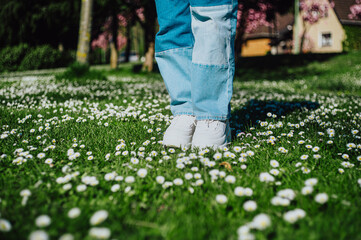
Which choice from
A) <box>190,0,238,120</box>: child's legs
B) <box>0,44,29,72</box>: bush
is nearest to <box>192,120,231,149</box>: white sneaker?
<box>190,0,238,120</box>: child's legs

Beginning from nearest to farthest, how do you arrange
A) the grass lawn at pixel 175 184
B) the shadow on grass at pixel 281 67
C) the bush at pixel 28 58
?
1. the grass lawn at pixel 175 184
2. the shadow on grass at pixel 281 67
3. the bush at pixel 28 58

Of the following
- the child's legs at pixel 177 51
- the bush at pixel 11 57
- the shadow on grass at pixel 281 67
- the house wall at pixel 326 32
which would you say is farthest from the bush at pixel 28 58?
the house wall at pixel 326 32

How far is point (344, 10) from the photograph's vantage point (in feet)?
97.6

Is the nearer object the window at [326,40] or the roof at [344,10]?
the roof at [344,10]

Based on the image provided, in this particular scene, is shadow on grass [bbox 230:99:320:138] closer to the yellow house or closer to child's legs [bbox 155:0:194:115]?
child's legs [bbox 155:0:194:115]

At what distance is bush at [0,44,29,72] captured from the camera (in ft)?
75.3

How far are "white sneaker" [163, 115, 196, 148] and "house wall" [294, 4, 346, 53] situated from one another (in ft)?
110

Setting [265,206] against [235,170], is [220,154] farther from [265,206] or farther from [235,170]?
[265,206]

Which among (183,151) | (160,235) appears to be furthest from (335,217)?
(183,151)

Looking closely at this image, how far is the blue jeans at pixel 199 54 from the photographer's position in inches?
82.7

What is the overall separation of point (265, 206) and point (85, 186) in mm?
970

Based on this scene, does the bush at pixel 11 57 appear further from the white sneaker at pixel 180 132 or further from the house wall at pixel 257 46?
the house wall at pixel 257 46

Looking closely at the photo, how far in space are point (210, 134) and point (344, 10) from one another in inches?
1370

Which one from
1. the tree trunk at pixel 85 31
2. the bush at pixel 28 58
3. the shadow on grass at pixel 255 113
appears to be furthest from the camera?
the bush at pixel 28 58
